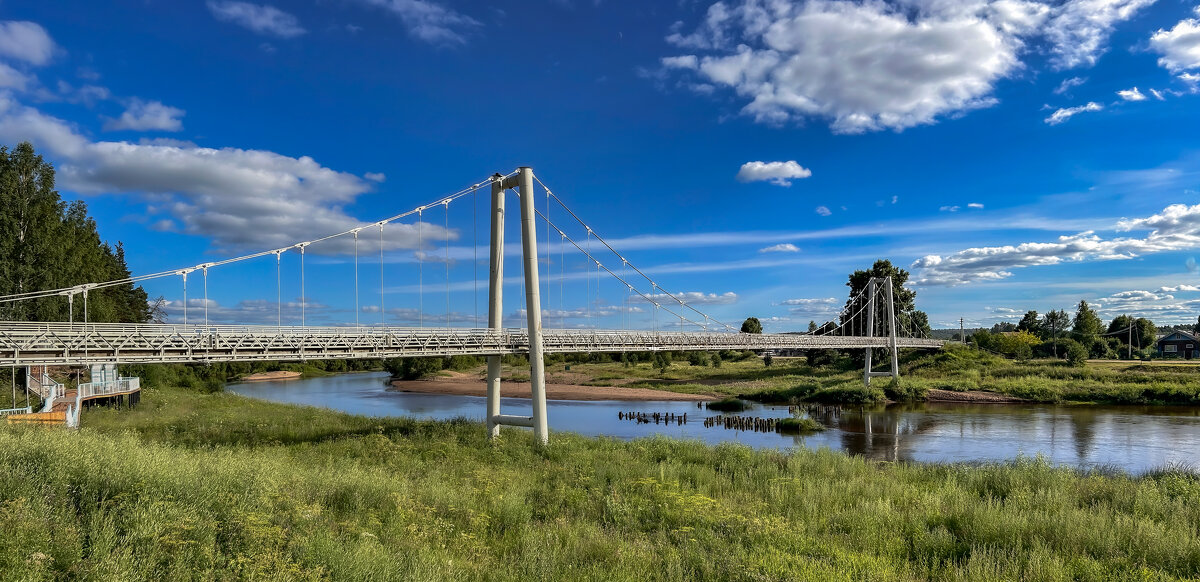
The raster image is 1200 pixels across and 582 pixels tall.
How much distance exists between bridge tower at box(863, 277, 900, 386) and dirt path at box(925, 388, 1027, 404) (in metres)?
4.43

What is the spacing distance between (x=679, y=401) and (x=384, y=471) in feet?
120

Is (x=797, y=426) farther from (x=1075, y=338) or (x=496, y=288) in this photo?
(x=1075, y=338)

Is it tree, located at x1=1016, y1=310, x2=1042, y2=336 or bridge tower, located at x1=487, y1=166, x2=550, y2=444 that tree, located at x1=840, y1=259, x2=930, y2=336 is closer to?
tree, located at x1=1016, y1=310, x2=1042, y2=336

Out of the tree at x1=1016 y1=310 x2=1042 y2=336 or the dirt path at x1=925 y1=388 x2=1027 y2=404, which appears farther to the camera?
the tree at x1=1016 y1=310 x2=1042 y2=336

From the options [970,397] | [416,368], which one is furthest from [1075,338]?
[416,368]

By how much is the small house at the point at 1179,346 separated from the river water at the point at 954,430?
57197 millimetres

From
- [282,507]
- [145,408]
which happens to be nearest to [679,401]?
[145,408]

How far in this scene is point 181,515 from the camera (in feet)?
24.8

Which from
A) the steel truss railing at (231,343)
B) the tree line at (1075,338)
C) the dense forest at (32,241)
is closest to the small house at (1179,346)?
the tree line at (1075,338)

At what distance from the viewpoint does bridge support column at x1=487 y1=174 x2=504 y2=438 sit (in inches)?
817

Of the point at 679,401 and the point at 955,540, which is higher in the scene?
the point at 955,540

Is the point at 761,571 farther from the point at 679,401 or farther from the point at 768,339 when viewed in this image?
the point at 679,401

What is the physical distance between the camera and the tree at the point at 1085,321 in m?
81.5

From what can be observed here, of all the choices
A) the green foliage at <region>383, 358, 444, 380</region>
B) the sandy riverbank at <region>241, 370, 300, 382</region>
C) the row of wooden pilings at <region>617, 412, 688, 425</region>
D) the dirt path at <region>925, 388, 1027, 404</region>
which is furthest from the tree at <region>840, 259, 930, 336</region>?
the sandy riverbank at <region>241, 370, 300, 382</region>
